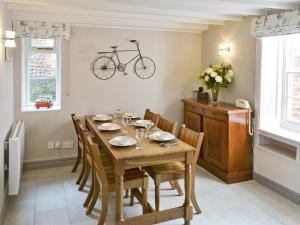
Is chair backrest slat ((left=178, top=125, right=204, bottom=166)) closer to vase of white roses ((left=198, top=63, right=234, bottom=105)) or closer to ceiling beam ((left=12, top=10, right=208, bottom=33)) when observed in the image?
vase of white roses ((left=198, top=63, right=234, bottom=105))

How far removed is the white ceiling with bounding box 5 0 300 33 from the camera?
122 inches

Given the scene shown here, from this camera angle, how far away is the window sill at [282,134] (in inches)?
128

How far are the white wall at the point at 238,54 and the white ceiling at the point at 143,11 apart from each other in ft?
0.57

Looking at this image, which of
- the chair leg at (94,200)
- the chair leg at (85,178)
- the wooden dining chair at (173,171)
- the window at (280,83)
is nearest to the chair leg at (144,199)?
the wooden dining chair at (173,171)

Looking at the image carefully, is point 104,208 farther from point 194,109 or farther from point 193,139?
point 194,109

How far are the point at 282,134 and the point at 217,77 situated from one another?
1.20m

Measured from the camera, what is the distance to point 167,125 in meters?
3.54

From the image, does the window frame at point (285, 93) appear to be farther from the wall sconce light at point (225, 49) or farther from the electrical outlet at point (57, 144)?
the electrical outlet at point (57, 144)

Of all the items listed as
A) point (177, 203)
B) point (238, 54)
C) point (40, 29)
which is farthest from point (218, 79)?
point (40, 29)

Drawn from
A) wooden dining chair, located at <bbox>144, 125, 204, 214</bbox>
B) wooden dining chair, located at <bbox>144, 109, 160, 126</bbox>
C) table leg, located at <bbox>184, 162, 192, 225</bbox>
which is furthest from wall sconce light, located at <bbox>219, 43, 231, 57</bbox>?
table leg, located at <bbox>184, 162, 192, 225</bbox>

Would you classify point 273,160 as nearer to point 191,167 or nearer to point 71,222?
point 191,167

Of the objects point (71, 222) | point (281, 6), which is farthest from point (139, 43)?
point (71, 222)

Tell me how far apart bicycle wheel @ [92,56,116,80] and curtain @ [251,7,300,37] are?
215cm

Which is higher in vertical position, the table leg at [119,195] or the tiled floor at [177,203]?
the table leg at [119,195]
